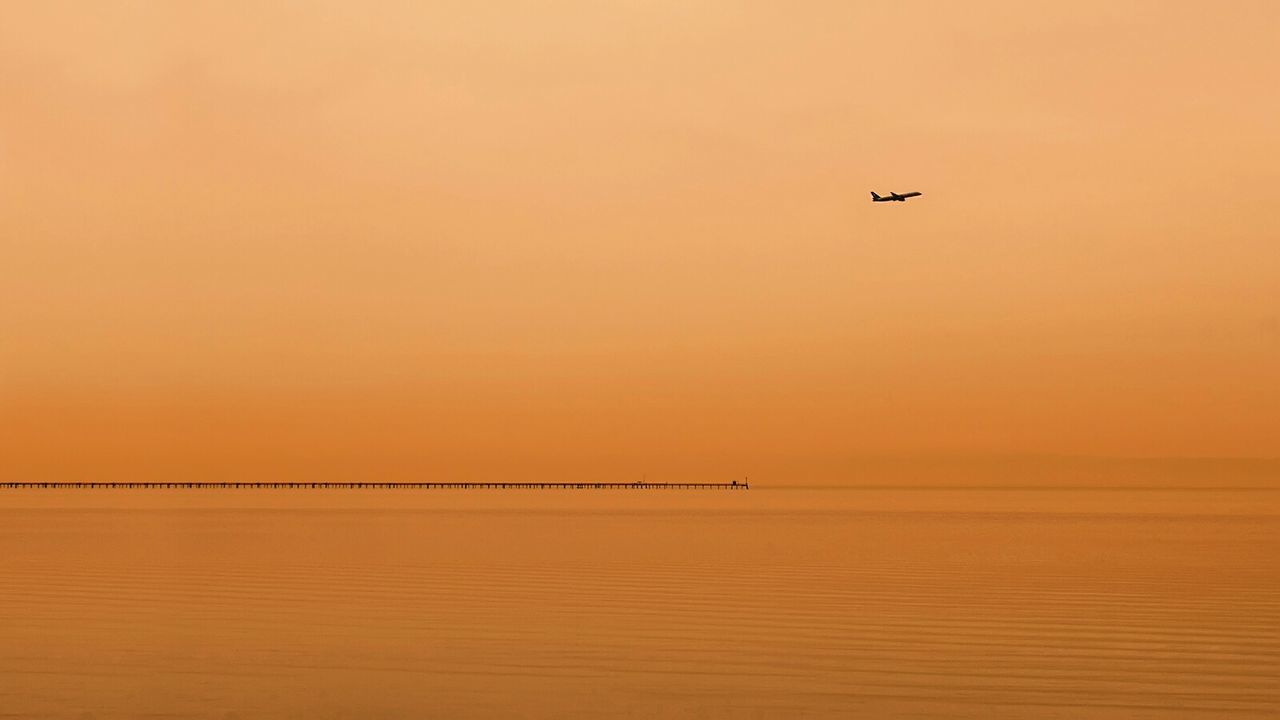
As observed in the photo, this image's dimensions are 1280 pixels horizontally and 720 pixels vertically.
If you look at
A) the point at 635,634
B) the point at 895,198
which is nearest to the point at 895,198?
the point at 895,198

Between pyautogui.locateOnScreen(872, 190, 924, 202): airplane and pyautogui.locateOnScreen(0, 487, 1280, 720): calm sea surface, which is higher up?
pyautogui.locateOnScreen(872, 190, 924, 202): airplane

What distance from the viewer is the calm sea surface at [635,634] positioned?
25641 mm

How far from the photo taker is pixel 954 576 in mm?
55906

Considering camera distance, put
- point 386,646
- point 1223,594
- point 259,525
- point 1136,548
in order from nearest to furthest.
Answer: point 386,646
point 1223,594
point 1136,548
point 259,525

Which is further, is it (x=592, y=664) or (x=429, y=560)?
(x=429, y=560)

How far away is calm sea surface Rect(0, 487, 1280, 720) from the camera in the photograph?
84.1ft

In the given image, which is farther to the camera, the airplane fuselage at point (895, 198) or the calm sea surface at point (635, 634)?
the airplane fuselage at point (895, 198)

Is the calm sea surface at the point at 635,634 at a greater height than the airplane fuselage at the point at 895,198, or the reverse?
the airplane fuselage at the point at 895,198

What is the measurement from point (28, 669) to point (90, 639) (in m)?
5.13

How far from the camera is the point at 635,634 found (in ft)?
116

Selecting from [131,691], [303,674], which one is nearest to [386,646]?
[303,674]

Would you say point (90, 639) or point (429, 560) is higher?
point (429, 560)

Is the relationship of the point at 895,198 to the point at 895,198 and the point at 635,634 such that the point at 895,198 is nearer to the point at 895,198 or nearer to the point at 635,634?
the point at 895,198

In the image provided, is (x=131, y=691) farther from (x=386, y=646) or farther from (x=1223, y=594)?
(x=1223, y=594)
